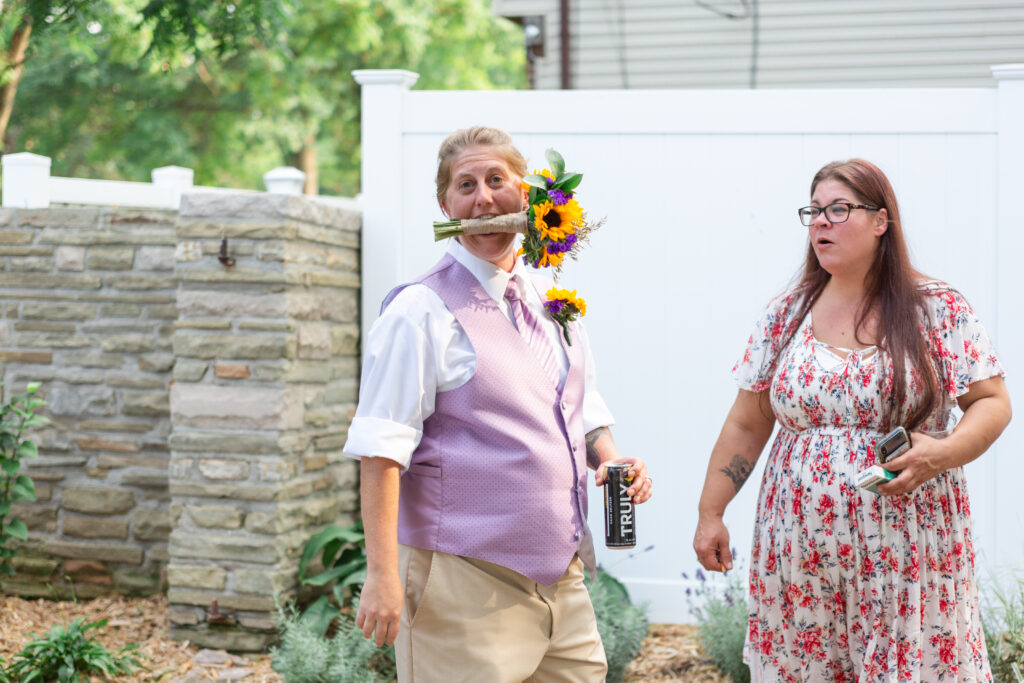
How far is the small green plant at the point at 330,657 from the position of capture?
3.52 m

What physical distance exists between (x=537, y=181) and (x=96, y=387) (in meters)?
3.34

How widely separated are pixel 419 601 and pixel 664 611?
261 cm

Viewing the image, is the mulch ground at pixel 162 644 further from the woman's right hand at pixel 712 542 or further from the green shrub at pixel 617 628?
the woman's right hand at pixel 712 542

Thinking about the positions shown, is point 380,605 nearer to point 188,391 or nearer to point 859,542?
point 859,542

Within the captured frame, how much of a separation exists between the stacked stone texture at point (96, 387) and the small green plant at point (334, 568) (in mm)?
934

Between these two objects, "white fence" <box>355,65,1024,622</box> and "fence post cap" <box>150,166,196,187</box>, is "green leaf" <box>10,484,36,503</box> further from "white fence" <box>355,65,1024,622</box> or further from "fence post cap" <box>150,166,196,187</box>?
"fence post cap" <box>150,166,196,187</box>

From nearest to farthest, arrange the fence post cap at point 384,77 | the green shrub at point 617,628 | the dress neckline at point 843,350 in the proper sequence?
the dress neckline at point 843,350 → the green shrub at point 617,628 → the fence post cap at point 384,77

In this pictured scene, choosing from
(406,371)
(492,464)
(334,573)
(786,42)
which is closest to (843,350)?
(492,464)

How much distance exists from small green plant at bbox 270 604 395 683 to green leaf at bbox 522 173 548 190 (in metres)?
2.07

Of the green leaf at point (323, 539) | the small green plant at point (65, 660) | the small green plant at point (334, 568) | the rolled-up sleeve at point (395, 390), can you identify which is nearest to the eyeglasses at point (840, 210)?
the rolled-up sleeve at point (395, 390)

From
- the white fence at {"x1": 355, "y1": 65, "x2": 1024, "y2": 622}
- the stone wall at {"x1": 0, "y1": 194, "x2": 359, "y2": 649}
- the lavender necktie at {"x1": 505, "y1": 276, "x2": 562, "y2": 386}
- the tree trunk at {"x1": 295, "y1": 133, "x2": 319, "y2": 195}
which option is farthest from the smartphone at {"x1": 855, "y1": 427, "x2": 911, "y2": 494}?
the tree trunk at {"x1": 295, "y1": 133, "x2": 319, "y2": 195}

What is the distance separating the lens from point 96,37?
10.2 m

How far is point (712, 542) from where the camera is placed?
2.67m

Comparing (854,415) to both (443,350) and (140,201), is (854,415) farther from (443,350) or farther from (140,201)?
(140,201)
